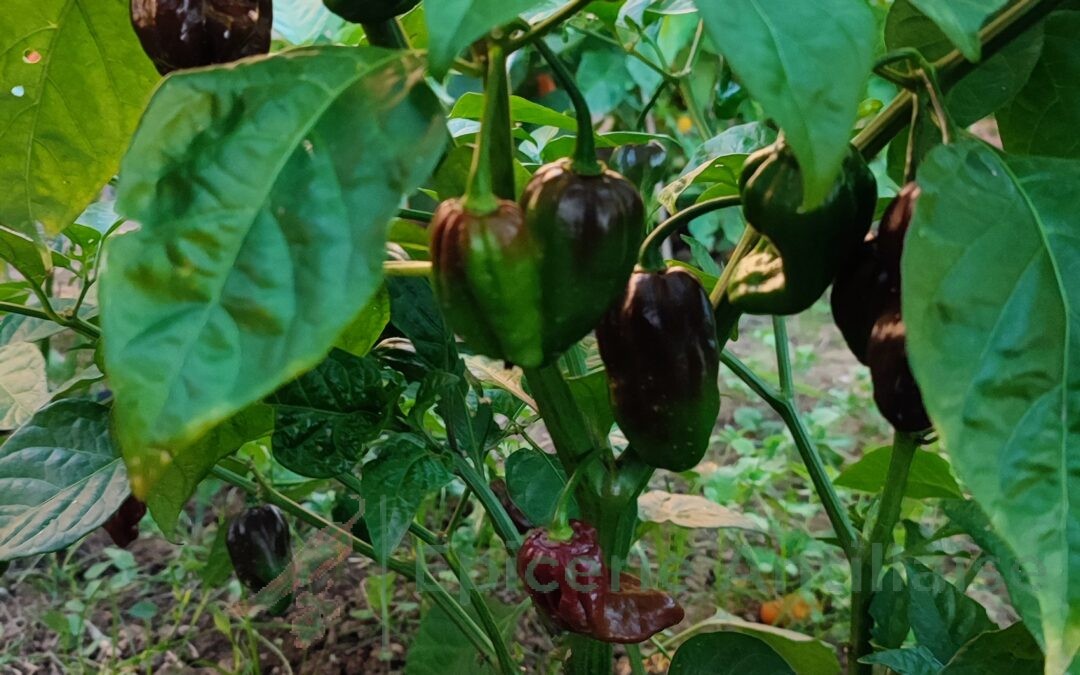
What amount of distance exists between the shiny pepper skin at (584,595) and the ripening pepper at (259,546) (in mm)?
442

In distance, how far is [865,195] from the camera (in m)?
→ 0.44

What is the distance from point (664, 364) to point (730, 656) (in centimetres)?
33

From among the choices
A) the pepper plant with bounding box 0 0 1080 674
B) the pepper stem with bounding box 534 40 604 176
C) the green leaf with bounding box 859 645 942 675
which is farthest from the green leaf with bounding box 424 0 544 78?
the green leaf with bounding box 859 645 942 675

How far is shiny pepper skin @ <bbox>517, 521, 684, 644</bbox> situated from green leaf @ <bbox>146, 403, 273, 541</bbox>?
21 centimetres

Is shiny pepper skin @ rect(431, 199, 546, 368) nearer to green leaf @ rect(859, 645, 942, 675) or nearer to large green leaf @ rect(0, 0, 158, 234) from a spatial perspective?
large green leaf @ rect(0, 0, 158, 234)

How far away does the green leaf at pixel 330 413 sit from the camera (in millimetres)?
599

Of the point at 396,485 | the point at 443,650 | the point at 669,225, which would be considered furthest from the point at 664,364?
the point at 443,650

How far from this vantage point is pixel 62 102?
56 centimetres

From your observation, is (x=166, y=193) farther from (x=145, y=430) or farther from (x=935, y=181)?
(x=935, y=181)

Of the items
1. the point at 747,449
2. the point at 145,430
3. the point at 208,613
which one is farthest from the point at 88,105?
the point at 747,449

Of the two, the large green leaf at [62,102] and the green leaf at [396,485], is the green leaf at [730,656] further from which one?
the large green leaf at [62,102]

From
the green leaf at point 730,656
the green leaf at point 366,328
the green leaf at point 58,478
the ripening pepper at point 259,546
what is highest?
the green leaf at point 366,328

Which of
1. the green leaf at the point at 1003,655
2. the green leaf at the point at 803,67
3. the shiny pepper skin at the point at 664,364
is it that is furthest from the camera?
the green leaf at the point at 1003,655

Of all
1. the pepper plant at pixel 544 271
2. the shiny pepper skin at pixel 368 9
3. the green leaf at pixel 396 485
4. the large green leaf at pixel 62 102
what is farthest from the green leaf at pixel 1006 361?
the large green leaf at pixel 62 102
